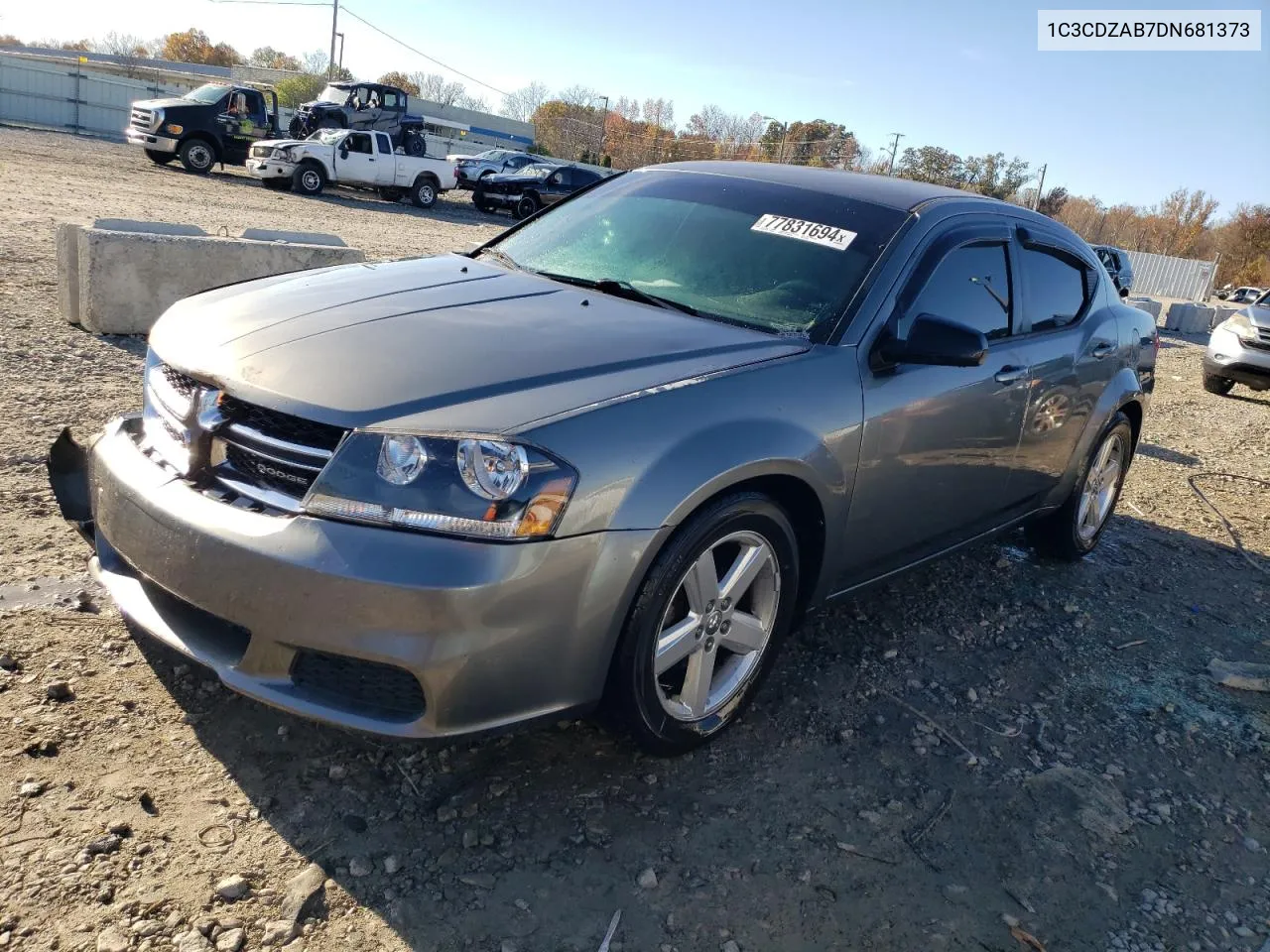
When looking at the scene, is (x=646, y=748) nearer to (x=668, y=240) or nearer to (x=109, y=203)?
(x=668, y=240)

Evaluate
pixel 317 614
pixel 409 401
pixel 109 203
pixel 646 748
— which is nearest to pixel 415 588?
pixel 317 614

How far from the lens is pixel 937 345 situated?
10.2ft

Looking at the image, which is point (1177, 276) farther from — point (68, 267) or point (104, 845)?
point (104, 845)

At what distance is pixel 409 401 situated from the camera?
7.80 ft

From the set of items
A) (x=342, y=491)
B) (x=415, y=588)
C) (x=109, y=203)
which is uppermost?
(x=342, y=491)

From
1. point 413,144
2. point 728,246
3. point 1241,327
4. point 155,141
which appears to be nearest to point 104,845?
point 728,246

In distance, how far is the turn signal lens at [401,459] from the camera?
2264mm

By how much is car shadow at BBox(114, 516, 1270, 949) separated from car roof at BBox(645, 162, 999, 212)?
1.68 m

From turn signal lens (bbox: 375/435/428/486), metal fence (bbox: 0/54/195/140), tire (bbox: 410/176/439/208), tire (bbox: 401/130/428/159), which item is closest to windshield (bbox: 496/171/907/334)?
turn signal lens (bbox: 375/435/428/486)

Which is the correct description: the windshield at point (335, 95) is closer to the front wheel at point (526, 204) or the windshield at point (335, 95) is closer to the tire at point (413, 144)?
the tire at point (413, 144)

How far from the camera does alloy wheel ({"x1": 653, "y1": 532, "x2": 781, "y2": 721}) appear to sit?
2746 mm

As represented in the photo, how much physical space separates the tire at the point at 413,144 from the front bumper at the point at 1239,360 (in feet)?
72.2

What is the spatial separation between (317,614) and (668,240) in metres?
2.02

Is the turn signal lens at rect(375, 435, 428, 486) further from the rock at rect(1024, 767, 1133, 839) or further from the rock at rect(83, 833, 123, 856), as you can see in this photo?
the rock at rect(1024, 767, 1133, 839)
